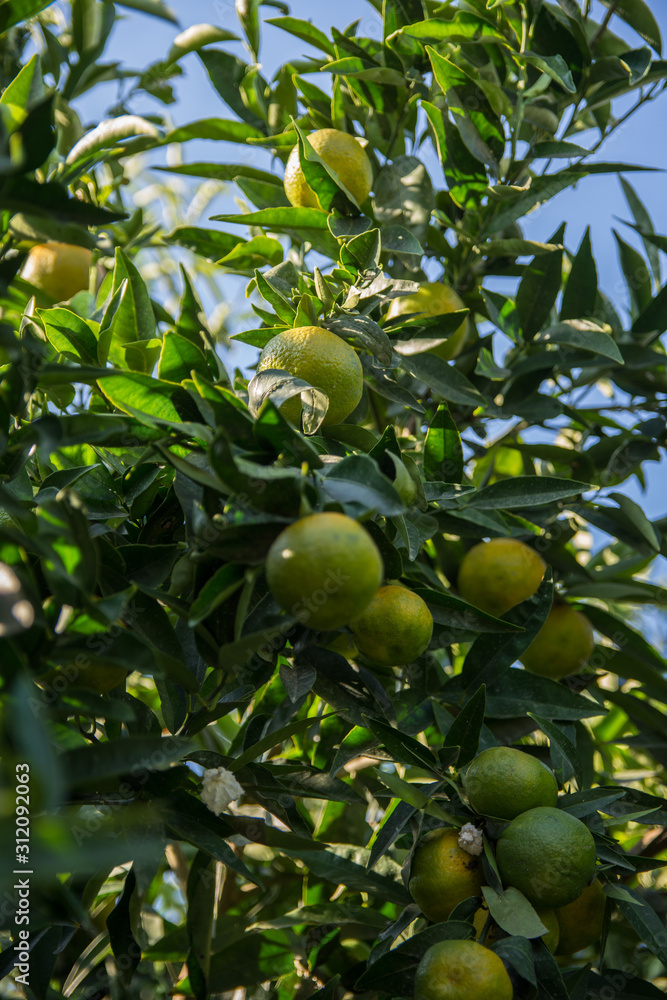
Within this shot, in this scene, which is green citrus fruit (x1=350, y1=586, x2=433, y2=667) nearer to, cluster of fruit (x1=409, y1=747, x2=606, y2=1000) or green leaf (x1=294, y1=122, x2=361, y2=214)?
cluster of fruit (x1=409, y1=747, x2=606, y2=1000)

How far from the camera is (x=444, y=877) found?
3.36 feet

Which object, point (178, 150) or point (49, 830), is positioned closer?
point (49, 830)

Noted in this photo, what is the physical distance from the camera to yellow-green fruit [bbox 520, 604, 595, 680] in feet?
4.99

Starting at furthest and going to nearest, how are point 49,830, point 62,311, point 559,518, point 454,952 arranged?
point 559,518, point 62,311, point 454,952, point 49,830

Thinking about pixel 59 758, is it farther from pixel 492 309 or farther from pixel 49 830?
pixel 492 309

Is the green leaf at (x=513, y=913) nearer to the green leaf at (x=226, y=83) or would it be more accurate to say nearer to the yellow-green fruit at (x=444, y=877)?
the yellow-green fruit at (x=444, y=877)

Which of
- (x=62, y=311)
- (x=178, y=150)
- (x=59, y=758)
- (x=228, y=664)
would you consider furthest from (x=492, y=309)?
(x=178, y=150)

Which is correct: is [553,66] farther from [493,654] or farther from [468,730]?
[468,730]

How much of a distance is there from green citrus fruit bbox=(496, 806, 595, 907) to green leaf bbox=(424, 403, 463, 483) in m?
0.53

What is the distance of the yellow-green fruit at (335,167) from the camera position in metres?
1.33

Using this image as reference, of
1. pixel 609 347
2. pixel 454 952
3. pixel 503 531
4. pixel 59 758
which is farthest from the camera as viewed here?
pixel 609 347

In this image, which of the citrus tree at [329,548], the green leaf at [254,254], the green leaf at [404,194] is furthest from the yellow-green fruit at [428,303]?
the green leaf at [254,254]

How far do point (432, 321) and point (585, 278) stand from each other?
1.69 ft

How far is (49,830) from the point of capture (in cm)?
58
